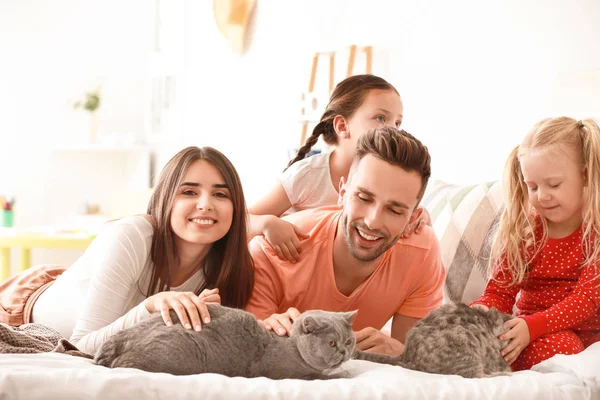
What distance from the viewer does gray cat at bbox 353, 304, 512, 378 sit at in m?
1.50

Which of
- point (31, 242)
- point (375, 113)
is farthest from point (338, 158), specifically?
point (31, 242)

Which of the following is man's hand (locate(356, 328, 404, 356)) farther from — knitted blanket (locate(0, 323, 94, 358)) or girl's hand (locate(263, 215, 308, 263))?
knitted blanket (locate(0, 323, 94, 358))

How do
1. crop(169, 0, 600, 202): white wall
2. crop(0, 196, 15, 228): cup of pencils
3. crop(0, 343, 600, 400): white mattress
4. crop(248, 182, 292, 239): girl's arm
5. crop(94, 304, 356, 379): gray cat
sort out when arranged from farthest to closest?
1. crop(0, 196, 15, 228): cup of pencils
2. crop(169, 0, 600, 202): white wall
3. crop(248, 182, 292, 239): girl's arm
4. crop(94, 304, 356, 379): gray cat
5. crop(0, 343, 600, 400): white mattress

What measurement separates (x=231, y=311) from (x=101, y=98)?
4.34 meters

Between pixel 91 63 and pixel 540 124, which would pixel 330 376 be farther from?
pixel 91 63

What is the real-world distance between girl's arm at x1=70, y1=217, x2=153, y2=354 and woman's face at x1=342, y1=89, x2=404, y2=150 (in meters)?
0.89

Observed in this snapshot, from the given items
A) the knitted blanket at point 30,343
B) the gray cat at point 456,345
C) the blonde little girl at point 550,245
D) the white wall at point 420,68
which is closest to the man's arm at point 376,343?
the gray cat at point 456,345

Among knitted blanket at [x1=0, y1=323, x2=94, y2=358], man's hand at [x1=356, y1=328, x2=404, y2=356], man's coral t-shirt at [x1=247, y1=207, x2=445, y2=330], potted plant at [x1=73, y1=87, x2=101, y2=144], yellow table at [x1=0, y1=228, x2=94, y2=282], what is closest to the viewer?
knitted blanket at [x1=0, y1=323, x2=94, y2=358]

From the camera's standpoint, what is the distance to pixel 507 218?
6.57 ft

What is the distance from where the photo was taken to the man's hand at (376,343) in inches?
68.6

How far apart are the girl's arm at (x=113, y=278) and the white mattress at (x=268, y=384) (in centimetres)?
32

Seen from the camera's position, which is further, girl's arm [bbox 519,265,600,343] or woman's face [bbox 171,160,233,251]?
woman's face [bbox 171,160,233,251]

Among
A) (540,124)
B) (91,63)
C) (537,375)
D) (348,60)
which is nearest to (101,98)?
(91,63)

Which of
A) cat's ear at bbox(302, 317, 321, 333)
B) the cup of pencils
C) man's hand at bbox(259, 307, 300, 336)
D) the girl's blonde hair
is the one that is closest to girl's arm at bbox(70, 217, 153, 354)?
man's hand at bbox(259, 307, 300, 336)
